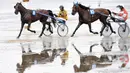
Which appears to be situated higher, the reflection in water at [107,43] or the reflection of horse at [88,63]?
the reflection in water at [107,43]

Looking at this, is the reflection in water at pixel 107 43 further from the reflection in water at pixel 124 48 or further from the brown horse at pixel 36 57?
the brown horse at pixel 36 57

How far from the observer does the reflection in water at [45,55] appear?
60.3 ft

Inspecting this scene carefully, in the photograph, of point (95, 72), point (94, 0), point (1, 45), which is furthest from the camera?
point (94, 0)

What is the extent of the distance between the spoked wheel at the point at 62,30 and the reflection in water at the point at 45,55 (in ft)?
4.74

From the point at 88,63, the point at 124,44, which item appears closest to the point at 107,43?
the point at 124,44

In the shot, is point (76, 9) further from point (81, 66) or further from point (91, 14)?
point (81, 66)

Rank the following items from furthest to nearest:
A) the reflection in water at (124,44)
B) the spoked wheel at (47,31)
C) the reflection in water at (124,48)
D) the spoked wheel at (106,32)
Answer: the spoked wheel at (47,31) < the spoked wheel at (106,32) < the reflection in water at (124,44) < the reflection in water at (124,48)

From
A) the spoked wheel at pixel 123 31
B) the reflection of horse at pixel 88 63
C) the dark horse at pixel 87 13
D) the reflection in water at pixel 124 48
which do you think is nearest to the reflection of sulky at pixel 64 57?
the reflection of horse at pixel 88 63

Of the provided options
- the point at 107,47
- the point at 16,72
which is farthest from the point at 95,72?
the point at 107,47

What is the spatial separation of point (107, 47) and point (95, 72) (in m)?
4.61

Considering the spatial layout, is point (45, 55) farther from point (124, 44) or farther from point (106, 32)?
point (106, 32)

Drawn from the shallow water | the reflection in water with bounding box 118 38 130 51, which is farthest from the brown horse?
the reflection in water with bounding box 118 38 130 51

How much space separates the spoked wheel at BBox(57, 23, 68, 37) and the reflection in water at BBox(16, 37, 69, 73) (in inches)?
56.8

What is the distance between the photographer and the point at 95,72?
54.4 ft
